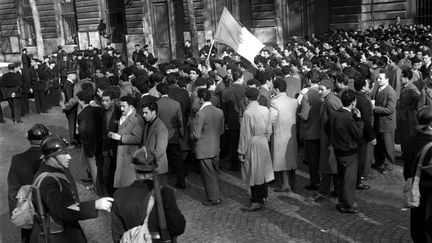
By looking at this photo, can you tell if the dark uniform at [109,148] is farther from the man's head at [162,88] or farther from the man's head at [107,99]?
the man's head at [162,88]

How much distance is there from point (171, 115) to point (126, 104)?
131 cm

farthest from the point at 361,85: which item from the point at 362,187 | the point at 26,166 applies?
the point at 26,166

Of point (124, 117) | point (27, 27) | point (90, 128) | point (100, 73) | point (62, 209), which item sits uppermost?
point (27, 27)

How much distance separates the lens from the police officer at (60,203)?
4.46 meters

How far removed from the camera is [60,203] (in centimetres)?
447

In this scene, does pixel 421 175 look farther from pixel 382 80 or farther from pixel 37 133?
pixel 37 133

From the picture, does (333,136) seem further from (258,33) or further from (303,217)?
(258,33)

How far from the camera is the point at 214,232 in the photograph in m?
7.26

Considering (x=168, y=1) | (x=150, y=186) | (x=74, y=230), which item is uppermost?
(x=168, y=1)

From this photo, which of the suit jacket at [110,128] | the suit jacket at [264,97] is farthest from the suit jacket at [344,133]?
the suit jacket at [110,128]

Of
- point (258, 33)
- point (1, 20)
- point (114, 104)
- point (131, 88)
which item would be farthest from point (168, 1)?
point (114, 104)

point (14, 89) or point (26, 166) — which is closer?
point (26, 166)

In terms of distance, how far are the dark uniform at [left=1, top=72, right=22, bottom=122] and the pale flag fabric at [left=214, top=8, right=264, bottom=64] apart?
6.39 meters

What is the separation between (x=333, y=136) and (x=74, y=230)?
12.6ft
